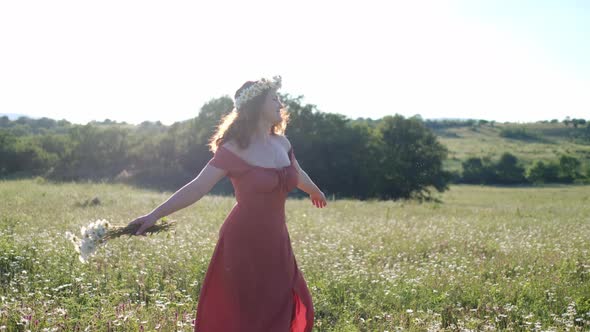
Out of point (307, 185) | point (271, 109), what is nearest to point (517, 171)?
point (307, 185)

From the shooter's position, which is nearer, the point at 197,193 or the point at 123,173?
the point at 197,193

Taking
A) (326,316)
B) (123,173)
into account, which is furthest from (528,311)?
(123,173)

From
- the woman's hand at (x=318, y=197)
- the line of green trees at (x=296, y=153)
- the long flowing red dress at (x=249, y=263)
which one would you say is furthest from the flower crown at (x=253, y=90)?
the line of green trees at (x=296, y=153)

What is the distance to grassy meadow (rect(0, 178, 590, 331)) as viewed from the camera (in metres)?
5.61

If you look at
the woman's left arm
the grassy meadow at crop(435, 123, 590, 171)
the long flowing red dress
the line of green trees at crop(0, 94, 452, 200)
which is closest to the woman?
the long flowing red dress

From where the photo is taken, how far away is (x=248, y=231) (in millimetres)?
4516

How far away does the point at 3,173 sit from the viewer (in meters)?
38.0

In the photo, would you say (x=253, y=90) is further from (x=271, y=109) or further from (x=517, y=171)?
(x=517, y=171)

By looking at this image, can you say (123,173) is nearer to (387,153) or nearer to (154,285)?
(387,153)

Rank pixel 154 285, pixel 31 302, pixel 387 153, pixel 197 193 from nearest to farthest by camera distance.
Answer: pixel 197 193, pixel 31 302, pixel 154 285, pixel 387 153

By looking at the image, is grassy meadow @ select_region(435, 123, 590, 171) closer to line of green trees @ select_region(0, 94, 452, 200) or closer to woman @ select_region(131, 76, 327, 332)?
line of green trees @ select_region(0, 94, 452, 200)

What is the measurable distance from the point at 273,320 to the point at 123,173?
116 ft

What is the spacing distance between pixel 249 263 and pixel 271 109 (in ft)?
4.24

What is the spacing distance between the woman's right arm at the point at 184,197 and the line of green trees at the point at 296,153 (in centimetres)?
3251
